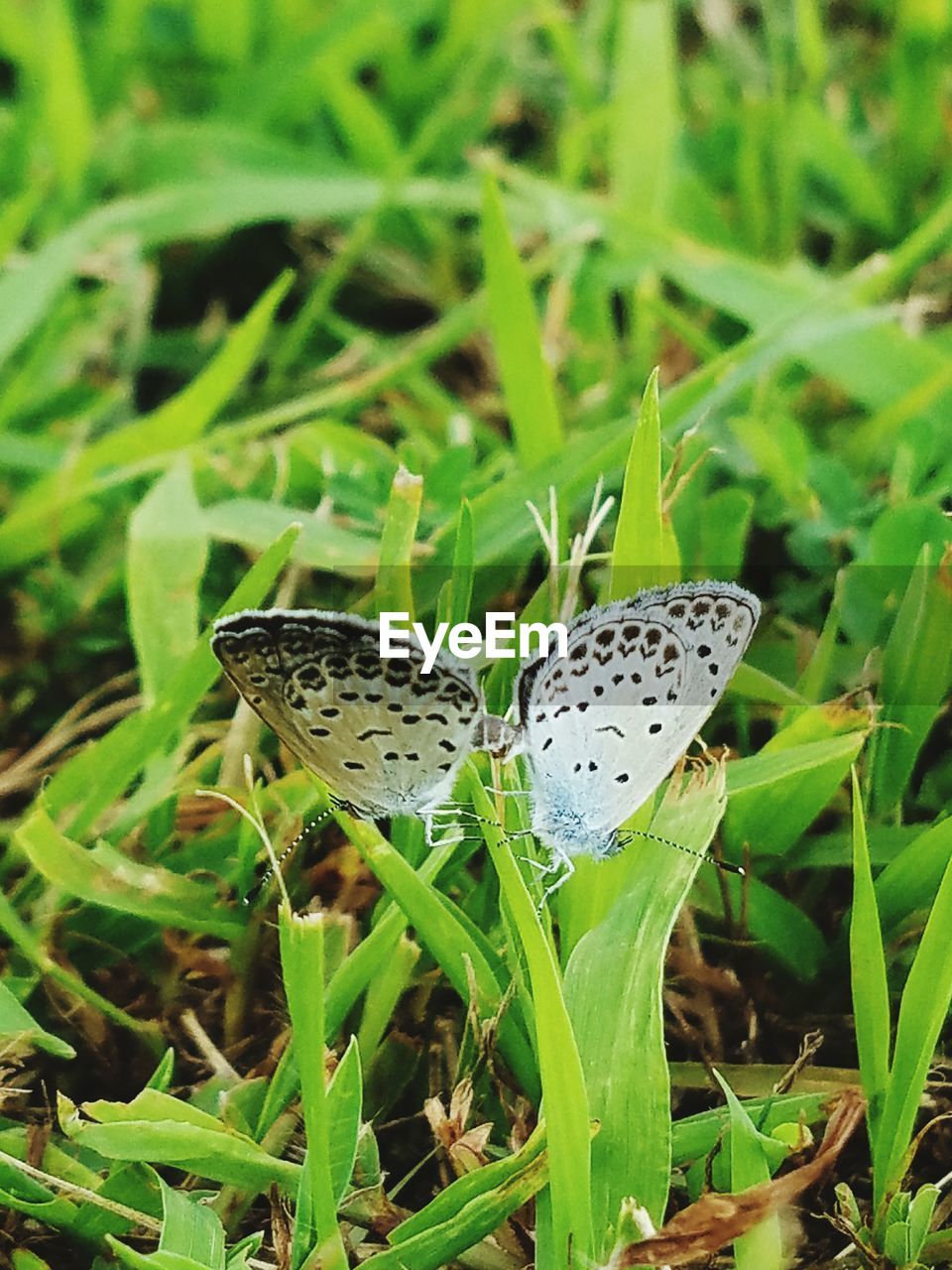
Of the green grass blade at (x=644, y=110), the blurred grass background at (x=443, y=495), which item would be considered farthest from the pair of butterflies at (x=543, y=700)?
the green grass blade at (x=644, y=110)

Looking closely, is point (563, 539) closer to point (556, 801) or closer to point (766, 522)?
point (766, 522)

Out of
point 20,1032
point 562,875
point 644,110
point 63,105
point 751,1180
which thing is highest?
point 63,105

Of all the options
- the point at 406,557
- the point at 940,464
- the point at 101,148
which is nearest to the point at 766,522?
the point at 940,464

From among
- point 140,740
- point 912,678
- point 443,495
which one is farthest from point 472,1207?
point 443,495

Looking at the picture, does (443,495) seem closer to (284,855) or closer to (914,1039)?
(284,855)

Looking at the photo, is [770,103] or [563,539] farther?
[770,103]

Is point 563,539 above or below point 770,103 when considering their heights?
below
